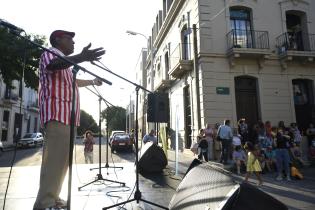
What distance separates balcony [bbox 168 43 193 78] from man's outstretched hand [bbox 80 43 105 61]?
13105 millimetres

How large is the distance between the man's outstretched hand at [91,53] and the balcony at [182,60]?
13105 mm

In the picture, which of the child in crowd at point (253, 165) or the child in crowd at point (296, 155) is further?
the child in crowd at point (296, 155)

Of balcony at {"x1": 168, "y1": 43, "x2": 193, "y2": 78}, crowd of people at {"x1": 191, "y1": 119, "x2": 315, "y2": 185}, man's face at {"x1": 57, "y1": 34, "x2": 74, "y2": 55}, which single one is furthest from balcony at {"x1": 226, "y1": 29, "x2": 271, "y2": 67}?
man's face at {"x1": 57, "y1": 34, "x2": 74, "y2": 55}

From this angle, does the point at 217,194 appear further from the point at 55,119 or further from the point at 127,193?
the point at 127,193

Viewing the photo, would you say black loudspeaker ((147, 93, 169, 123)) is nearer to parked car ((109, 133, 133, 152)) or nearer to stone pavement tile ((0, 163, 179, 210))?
stone pavement tile ((0, 163, 179, 210))

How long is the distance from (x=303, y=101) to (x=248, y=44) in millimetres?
4282

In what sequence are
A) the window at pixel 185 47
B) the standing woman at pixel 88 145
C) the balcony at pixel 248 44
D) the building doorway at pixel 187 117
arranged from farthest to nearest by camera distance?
the window at pixel 185 47 < the building doorway at pixel 187 117 < the balcony at pixel 248 44 < the standing woman at pixel 88 145

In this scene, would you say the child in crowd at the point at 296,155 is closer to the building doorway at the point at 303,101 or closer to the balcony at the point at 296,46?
the building doorway at the point at 303,101

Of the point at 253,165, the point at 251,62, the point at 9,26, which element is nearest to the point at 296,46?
the point at 251,62

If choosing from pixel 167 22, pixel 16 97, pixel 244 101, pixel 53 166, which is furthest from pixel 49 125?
pixel 16 97

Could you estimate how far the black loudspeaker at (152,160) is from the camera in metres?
8.42

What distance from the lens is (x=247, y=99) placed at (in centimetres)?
1420

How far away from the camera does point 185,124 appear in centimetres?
1677

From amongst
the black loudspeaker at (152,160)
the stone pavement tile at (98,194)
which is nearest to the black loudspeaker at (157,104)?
the stone pavement tile at (98,194)
